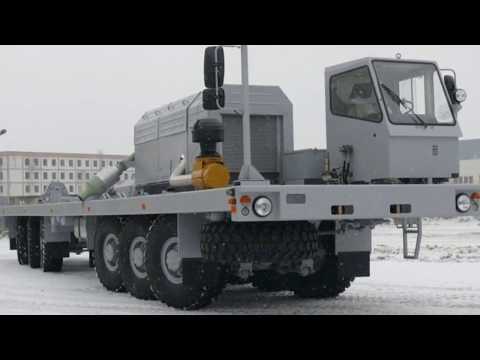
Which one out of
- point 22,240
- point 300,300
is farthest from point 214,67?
point 22,240

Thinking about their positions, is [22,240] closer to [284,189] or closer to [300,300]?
[300,300]

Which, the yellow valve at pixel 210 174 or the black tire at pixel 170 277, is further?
the black tire at pixel 170 277

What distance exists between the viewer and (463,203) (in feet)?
24.5

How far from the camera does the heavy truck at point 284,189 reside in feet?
23.1

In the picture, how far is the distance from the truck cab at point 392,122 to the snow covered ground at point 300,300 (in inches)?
66.6

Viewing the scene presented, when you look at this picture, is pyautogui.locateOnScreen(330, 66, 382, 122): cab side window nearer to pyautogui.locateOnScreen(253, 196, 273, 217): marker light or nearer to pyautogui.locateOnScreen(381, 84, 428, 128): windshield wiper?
pyautogui.locateOnScreen(381, 84, 428, 128): windshield wiper

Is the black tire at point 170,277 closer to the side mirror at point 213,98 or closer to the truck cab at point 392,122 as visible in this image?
the side mirror at point 213,98

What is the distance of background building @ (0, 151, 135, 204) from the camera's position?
555 inches

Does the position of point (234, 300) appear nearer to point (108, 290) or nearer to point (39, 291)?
point (108, 290)

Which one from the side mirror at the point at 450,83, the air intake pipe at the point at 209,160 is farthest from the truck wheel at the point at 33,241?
the side mirror at the point at 450,83

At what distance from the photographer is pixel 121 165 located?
12.1 m

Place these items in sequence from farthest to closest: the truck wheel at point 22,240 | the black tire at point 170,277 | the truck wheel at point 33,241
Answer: the truck wheel at point 22,240 < the truck wheel at point 33,241 < the black tire at point 170,277

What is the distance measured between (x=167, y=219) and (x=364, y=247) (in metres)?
2.39

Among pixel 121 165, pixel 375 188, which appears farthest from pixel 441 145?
pixel 121 165
